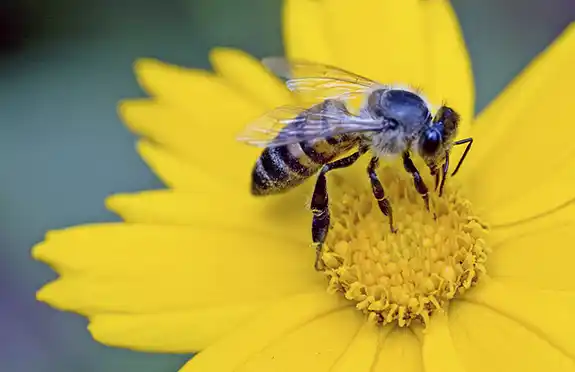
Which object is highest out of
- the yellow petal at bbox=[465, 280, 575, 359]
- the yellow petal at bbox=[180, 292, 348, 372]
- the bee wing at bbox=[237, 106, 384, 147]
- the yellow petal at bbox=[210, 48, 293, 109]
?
the bee wing at bbox=[237, 106, 384, 147]

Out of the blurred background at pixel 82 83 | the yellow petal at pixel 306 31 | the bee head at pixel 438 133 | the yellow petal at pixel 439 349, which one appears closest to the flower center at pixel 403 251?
the yellow petal at pixel 439 349

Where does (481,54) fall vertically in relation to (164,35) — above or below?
below

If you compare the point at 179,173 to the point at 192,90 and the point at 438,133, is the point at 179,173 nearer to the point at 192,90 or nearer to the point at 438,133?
the point at 192,90

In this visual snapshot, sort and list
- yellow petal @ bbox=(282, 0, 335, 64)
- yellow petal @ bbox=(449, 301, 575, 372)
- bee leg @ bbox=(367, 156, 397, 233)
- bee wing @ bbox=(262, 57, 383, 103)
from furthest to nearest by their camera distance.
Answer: yellow petal @ bbox=(282, 0, 335, 64) → bee wing @ bbox=(262, 57, 383, 103) → bee leg @ bbox=(367, 156, 397, 233) → yellow petal @ bbox=(449, 301, 575, 372)

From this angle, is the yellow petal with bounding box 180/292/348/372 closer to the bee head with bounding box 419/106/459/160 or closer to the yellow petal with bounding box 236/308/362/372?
the yellow petal with bounding box 236/308/362/372

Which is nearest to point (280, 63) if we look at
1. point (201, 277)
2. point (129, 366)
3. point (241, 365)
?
point (201, 277)

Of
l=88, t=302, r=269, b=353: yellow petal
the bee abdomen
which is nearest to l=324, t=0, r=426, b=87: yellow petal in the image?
the bee abdomen

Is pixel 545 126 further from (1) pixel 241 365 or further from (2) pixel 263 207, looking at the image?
(1) pixel 241 365
